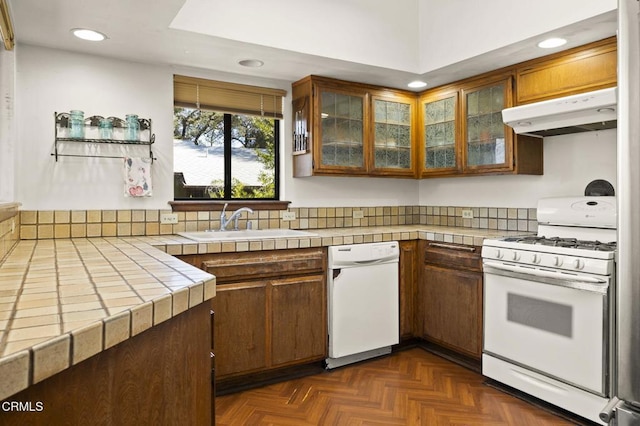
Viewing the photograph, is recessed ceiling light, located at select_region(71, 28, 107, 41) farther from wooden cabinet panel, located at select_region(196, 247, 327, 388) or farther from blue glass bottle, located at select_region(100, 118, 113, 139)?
wooden cabinet panel, located at select_region(196, 247, 327, 388)

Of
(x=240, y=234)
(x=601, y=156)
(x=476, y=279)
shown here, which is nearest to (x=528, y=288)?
(x=476, y=279)

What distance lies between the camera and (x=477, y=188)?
3715 mm

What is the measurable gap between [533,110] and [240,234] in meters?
2.10

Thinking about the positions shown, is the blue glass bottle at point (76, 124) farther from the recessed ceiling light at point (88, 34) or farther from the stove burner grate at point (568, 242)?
the stove burner grate at point (568, 242)

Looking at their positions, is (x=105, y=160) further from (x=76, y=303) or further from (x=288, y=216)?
(x=76, y=303)

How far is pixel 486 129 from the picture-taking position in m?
3.28

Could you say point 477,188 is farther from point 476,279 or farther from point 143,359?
point 143,359

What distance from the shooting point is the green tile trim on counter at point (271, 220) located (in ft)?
9.11

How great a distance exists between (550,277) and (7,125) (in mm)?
3210

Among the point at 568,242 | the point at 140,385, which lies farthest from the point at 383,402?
the point at 140,385

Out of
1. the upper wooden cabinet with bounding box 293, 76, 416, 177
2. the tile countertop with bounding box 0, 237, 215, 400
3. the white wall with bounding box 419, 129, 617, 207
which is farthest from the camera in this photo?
the upper wooden cabinet with bounding box 293, 76, 416, 177

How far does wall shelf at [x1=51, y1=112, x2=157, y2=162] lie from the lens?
9.11ft

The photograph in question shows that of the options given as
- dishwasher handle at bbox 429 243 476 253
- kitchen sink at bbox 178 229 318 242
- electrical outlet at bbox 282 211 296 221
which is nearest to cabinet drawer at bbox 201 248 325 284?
kitchen sink at bbox 178 229 318 242

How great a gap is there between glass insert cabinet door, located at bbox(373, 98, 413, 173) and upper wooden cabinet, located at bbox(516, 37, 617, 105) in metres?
1.01
